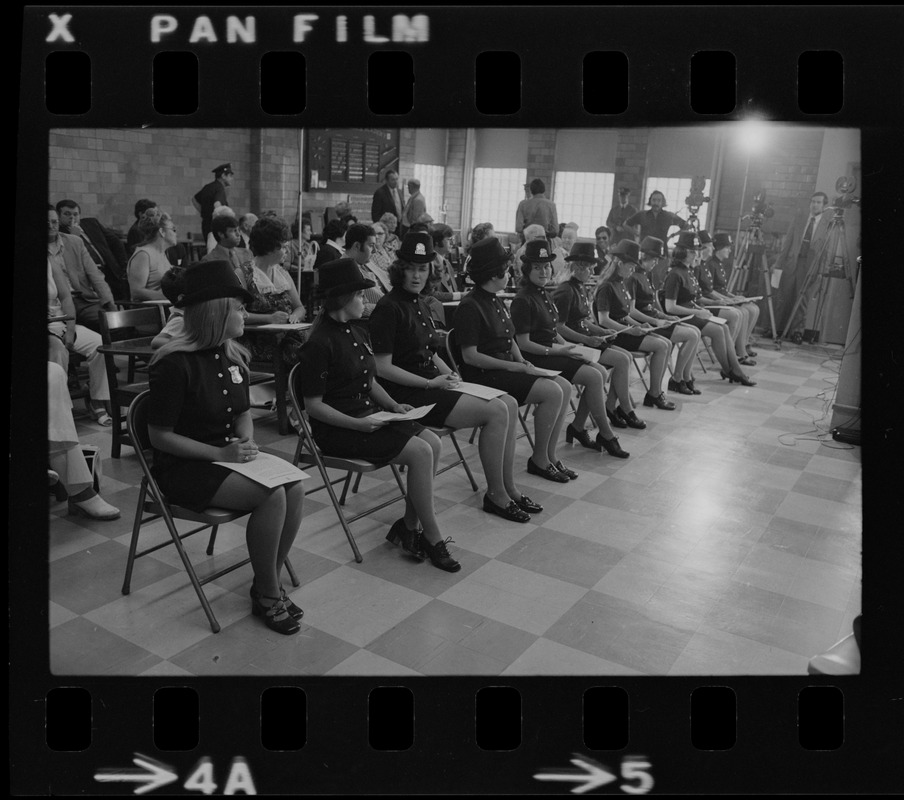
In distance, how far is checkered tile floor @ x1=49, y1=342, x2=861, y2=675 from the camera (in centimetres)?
273

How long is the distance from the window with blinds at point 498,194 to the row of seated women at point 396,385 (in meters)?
6.90

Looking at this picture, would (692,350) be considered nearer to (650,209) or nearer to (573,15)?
(650,209)

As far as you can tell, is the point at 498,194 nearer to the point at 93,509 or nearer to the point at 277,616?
the point at 93,509

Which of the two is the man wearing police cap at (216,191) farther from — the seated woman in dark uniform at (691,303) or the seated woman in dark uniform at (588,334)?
the seated woman in dark uniform at (691,303)

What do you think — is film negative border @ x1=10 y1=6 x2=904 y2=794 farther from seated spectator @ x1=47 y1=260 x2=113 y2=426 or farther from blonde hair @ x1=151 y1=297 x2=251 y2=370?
seated spectator @ x1=47 y1=260 x2=113 y2=426

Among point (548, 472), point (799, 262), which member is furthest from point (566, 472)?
point (799, 262)

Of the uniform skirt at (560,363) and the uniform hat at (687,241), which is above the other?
the uniform hat at (687,241)

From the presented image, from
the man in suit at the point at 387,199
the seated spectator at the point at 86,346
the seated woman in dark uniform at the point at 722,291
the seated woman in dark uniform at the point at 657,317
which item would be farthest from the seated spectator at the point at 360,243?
the seated woman in dark uniform at the point at 722,291

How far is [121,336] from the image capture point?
466cm

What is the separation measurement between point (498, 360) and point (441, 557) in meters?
1.50

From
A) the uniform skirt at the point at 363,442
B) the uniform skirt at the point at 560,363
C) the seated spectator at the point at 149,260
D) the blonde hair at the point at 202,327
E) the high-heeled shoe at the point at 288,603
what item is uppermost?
the seated spectator at the point at 149,260

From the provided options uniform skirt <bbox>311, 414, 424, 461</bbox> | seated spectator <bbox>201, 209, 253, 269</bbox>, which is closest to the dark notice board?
seated spectator <bbox>201, 209, 253, 269</bbox>

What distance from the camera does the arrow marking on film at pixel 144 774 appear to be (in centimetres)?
194

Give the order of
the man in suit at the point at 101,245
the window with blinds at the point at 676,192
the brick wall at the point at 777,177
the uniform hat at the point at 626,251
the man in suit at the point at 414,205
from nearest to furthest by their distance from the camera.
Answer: the uniform hat at the point at 626,251, the man in suit at the point at 101,245, the man in suit at the point at 414,205, the brick wall at the point at 777,177, the window with blinds at the point at 676,192
